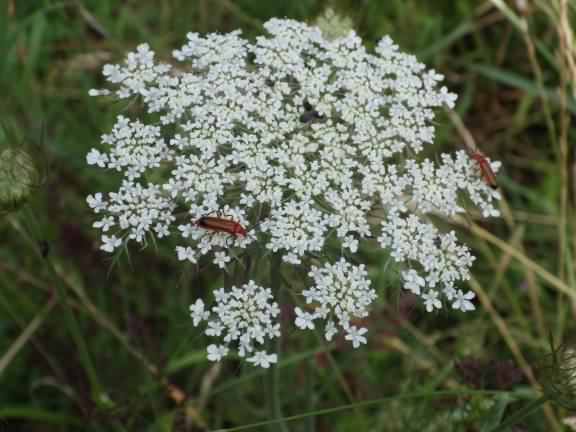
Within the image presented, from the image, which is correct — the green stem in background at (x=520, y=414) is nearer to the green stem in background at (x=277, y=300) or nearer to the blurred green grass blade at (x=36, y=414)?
the green stem in background at (x=277, y=300)

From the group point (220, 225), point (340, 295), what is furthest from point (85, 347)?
point (340, 295)

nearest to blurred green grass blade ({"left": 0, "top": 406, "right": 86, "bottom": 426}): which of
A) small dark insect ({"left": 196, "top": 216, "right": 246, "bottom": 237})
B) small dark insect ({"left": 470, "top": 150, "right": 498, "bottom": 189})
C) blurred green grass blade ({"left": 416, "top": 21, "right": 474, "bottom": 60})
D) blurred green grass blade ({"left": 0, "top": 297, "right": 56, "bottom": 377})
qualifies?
blurred green grass blade ({"left": 0, "top": 297, "right": 56, "bottom": 377})

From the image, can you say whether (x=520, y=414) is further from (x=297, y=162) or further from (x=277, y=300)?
(x=297, y=162)

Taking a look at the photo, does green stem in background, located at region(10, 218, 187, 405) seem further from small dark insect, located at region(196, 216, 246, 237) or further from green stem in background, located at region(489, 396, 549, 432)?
green stem in background, located at region(489, 396, 549, 432)

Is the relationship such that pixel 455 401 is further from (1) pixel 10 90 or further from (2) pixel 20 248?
(1) pixel 10 90

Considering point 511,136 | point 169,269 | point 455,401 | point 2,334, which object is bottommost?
point 455,401

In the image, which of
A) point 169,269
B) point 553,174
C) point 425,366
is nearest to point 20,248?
point 169,269
